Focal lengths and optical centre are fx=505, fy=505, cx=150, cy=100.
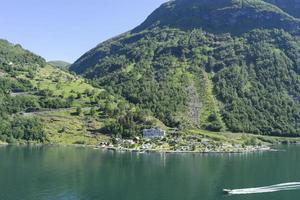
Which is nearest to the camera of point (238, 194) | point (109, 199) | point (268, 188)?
point (109, 199)

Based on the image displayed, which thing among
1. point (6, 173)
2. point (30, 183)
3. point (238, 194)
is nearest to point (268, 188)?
point (238, 194)

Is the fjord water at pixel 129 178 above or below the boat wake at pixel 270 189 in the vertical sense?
above

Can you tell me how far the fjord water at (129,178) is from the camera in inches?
5079

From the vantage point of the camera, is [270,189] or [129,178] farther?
[129,178]

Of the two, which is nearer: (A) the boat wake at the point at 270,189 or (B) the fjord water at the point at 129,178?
(B) the fjord water at the point at 129,178

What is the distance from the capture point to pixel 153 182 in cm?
14875

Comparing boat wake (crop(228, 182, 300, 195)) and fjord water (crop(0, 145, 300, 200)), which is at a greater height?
fjord water (crop(0, 145, 300, 200))

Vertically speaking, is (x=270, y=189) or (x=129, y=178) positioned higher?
(x=129, y=178)

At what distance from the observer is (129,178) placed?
156m

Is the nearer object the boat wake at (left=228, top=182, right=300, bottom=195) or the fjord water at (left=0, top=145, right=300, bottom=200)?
the fjord water at (left=0, top=145, right=300, bottom=200)

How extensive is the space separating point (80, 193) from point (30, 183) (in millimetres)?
18225

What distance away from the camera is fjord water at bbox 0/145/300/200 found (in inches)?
5079

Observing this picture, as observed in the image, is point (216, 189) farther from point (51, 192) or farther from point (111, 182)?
point (51, 192)

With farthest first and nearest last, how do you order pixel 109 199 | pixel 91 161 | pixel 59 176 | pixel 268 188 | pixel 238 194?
pixel 91 161, pixel 59 176, pixel 268 188, pixel 238 194, pixel 109 199
